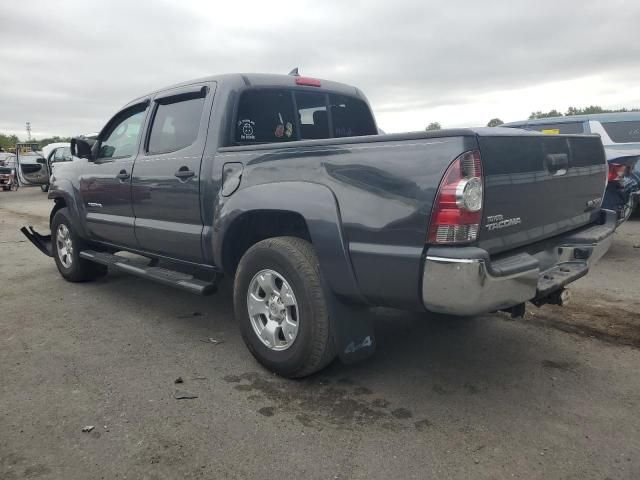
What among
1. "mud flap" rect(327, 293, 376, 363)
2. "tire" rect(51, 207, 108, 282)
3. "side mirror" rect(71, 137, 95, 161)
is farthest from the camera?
"tire" rect(51, 207, 108, 282)

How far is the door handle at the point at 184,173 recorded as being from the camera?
381 cm

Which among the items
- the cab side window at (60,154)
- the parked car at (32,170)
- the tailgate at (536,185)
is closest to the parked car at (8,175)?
the parked car at (32,170)

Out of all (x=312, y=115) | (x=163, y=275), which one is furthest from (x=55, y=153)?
(x=312, y=115)

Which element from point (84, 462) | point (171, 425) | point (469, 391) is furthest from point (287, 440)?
point (469, 391)

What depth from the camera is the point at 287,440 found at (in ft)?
8.63

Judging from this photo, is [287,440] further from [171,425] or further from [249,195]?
[249,195]

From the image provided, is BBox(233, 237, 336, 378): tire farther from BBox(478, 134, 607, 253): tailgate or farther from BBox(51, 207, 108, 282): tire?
BBox(51, 207, 108, 282): tire

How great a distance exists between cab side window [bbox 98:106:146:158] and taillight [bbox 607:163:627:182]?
5.07 meters

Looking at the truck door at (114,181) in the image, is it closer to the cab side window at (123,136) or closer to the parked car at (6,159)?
the cab side window at (123,136)

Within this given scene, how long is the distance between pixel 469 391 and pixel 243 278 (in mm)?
1559

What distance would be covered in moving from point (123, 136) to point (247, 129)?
1.72 metres

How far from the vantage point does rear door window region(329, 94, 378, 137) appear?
15.3 feet

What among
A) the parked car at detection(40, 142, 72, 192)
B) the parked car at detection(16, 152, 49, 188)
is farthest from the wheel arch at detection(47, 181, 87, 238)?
the parked car at detection(16, 152, 49, 188)

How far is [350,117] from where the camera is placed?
15.8 feet
